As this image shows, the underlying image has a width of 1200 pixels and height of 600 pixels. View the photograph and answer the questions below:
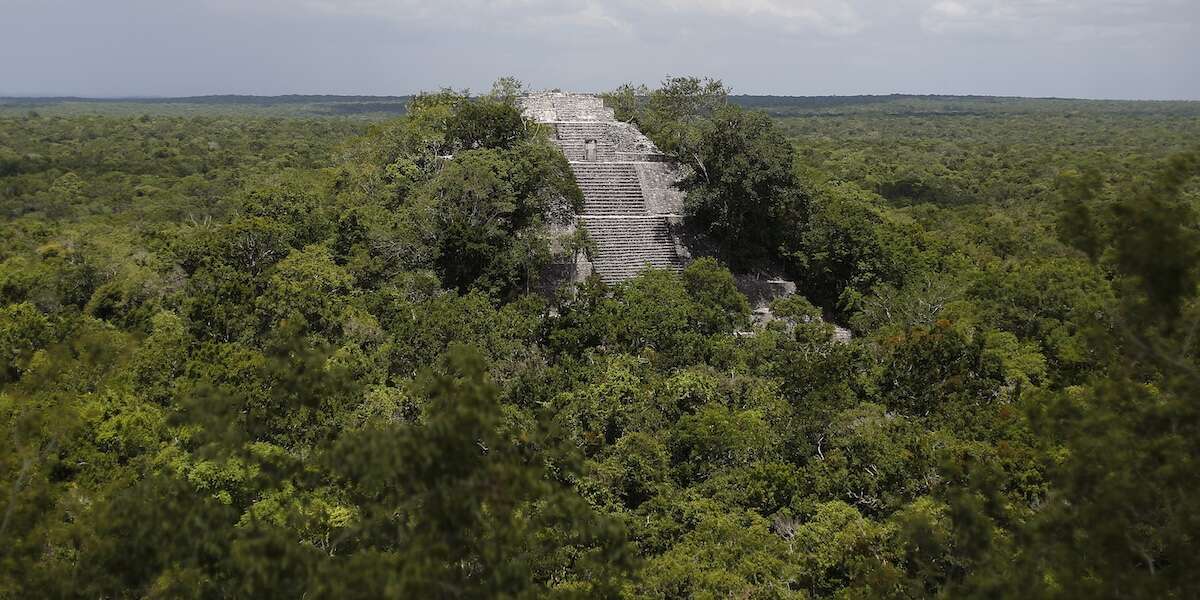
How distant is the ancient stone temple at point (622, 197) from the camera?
21.0 meters

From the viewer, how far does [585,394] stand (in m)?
12.8

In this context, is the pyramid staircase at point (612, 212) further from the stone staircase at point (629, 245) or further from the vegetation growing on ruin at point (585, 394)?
the vegetation growing on ruin at point (585, 394)

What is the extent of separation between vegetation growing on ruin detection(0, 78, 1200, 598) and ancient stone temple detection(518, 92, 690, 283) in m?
1.19

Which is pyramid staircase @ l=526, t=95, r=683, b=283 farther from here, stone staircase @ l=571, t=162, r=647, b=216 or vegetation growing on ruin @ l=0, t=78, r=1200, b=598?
vegetation growing on ruin @ l=0, t=78, r=1200, b=598

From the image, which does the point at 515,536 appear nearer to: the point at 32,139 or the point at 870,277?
the point at 870,277

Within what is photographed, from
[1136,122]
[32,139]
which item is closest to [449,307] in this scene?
[32,139]

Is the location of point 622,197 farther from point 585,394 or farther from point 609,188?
point 585,394

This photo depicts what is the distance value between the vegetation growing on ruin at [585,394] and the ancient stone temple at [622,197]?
1.19m

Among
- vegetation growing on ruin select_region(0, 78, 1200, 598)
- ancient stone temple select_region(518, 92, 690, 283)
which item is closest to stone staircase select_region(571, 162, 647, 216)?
ancient stone temple select_region(518, 92, 690, 283)

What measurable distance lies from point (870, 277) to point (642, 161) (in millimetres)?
7927

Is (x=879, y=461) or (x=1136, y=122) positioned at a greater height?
(x=1136, y=122)

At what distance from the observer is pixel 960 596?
5.76 meters

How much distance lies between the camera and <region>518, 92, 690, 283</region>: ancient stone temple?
68.7 ft

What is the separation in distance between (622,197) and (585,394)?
435 inches
